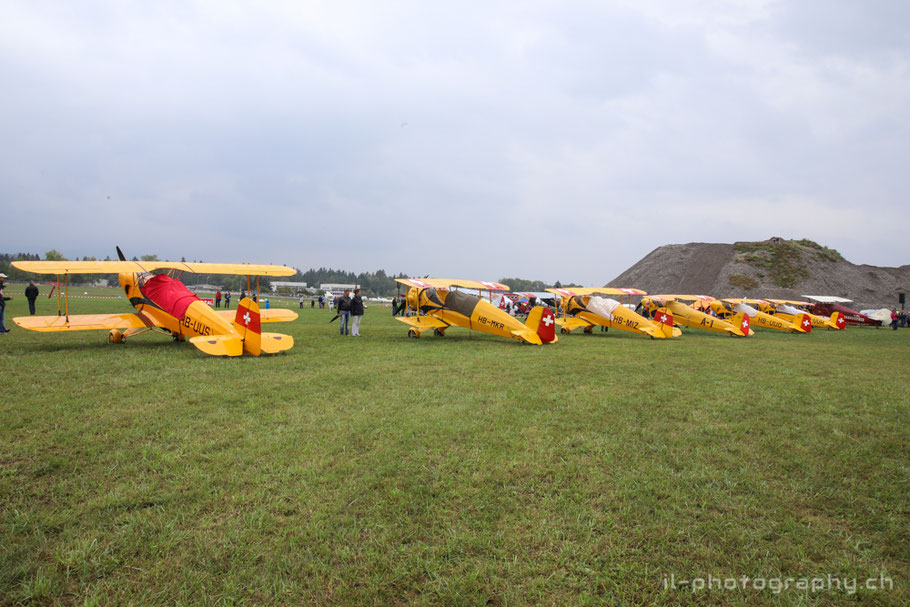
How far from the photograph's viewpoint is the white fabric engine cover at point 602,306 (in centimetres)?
1703

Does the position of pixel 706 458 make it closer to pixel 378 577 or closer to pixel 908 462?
pixel 908 462

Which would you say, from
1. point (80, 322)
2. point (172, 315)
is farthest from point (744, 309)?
point (80, 322)

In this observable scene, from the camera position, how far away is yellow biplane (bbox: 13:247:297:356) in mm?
8953

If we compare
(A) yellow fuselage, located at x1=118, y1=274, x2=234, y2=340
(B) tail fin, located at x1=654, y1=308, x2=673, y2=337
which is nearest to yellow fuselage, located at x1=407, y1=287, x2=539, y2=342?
(B) tail fin, located at x1=654, y1=308, x2=673, y2=337

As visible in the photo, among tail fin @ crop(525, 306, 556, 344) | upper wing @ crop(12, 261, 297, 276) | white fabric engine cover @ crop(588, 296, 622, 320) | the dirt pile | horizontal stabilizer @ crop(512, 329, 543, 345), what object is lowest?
horizontal stabilizer @ crop(512, 329, 543, 345)

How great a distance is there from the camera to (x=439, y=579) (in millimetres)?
2381

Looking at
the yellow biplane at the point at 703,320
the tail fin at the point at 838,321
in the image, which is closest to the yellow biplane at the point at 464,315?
the yellow biplane at the point at 703,320

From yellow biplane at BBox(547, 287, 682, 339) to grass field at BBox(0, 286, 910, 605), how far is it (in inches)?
371

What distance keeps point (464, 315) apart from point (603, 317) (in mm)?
6691

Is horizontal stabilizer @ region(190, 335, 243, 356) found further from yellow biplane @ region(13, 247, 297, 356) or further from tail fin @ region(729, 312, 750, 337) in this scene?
tail fin @ region(729, 312, 750, 337)

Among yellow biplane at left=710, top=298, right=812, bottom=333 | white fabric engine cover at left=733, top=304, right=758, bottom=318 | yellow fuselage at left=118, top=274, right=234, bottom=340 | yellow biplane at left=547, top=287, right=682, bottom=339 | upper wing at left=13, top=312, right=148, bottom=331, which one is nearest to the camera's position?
upper wing at left=13, top=312, right=148, bottom=331

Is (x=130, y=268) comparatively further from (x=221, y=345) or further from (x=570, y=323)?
(x=570, y=323)

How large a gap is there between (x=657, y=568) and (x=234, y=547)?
8.65ft

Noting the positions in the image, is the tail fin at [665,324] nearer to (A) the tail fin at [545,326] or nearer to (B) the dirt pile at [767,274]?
(A) the tail fin at [545,326]
